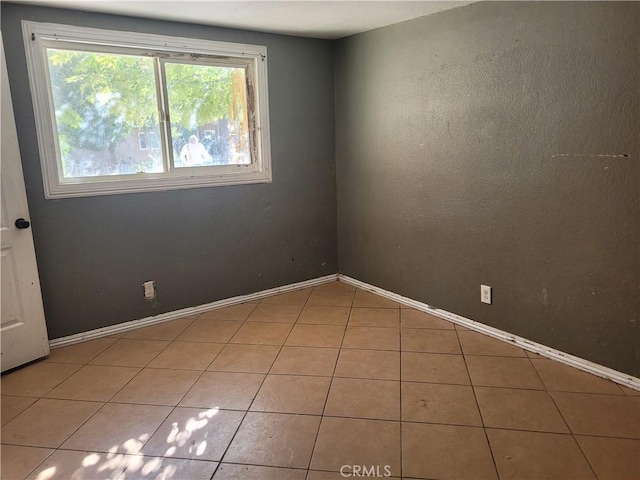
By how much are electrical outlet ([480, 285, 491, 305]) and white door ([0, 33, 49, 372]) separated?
106 inches

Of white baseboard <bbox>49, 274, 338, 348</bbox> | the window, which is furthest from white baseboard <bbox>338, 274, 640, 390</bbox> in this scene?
the window

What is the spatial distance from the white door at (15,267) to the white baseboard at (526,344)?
238cm

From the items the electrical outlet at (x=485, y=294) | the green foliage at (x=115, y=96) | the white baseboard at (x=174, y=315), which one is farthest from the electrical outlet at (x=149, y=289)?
the electrical outlet at (x=485, y=294)

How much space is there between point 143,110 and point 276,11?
1.08 metres

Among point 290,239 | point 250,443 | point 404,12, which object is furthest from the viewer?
point 290,239

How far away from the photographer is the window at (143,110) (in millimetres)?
2682

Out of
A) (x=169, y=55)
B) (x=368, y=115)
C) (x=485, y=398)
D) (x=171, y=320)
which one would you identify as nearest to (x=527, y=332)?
(x=485, y=398)

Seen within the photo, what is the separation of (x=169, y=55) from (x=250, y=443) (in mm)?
2494

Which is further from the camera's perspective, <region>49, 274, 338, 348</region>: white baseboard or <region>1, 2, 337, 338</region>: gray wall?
<region>49, 274, 338, 348</region>: white baseboard

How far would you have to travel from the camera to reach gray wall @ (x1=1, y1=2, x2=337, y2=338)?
9.02 ft

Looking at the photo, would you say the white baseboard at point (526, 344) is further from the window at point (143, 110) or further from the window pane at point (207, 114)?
the window pane at point (207, 114)

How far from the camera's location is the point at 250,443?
190cm

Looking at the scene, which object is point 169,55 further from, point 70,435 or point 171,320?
point 70,435

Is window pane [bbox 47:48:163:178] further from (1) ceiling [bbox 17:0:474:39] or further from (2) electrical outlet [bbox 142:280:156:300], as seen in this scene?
(2) electrical outlet [bbox 142:280:156:300]
